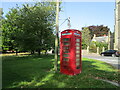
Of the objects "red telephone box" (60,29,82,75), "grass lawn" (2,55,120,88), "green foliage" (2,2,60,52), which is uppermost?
"green foliage" (2,2,60,52)

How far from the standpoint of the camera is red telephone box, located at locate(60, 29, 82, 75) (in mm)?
6055

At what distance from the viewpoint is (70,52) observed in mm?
6121

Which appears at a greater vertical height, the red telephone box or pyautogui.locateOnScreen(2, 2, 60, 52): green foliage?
pyautogui.locateOnScreen(2, 2, 60, 52): green foliage

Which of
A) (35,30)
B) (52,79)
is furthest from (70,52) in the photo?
(35,30)

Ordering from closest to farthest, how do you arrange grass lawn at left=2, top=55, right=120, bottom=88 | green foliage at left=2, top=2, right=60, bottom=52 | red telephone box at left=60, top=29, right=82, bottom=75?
grass lawn at left=2, top=55, right=120, bottom=88
red telephone box at left=60, top=29, right=82, bottom=75
green foliage at left=2, top=2, right=60, bottom=52

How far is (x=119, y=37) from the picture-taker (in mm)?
34906

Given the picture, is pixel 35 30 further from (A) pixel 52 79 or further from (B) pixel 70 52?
(A) pixel 52 79

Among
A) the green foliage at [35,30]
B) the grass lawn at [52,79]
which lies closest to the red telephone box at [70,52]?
the grass lawn at [52,79]

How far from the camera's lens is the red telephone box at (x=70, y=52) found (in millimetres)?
6055

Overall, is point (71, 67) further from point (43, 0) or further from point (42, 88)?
point (43, 0)

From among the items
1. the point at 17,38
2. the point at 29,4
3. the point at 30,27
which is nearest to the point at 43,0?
the point at 29,4

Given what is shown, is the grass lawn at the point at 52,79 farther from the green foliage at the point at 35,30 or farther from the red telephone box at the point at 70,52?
the green foliage at the point at 35,30

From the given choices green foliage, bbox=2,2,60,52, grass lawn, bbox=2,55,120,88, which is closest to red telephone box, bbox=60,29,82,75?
grass lawn, bbox=2,55,120,88

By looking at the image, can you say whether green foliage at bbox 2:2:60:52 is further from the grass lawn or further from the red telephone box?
the red telephone box
